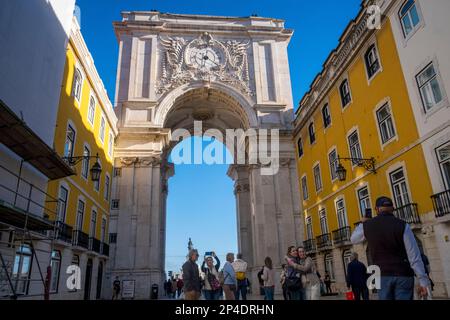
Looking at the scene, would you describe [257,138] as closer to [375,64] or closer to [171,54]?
[171,54]

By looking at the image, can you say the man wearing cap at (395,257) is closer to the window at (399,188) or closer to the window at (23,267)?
the window at (399,188)

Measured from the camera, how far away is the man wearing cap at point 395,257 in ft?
12.3

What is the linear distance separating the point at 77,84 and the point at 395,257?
16.8 metres

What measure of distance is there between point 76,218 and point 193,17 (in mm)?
22222

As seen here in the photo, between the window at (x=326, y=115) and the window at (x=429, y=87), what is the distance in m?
7.78

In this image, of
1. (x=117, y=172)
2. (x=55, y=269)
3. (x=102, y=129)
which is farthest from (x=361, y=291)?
(x=117, y=172)

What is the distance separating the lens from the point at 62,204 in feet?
49.1

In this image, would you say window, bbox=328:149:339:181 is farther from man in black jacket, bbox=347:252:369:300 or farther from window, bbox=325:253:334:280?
man in black jacket, bbox=347:252:369:300

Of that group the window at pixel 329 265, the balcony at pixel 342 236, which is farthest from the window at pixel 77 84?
the window at pixel 329 265

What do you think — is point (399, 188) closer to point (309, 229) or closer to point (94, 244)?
point (309, 229)

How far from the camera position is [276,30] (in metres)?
31.6

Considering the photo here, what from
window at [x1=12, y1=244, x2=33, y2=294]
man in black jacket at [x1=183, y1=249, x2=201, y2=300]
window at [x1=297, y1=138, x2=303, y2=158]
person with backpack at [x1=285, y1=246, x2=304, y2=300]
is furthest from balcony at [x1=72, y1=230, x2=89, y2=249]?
window at [x1=297, y1=138, x2=303, y2=158]

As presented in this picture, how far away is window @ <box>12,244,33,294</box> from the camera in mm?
10613

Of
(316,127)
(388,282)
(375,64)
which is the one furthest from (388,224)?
(316,127)
